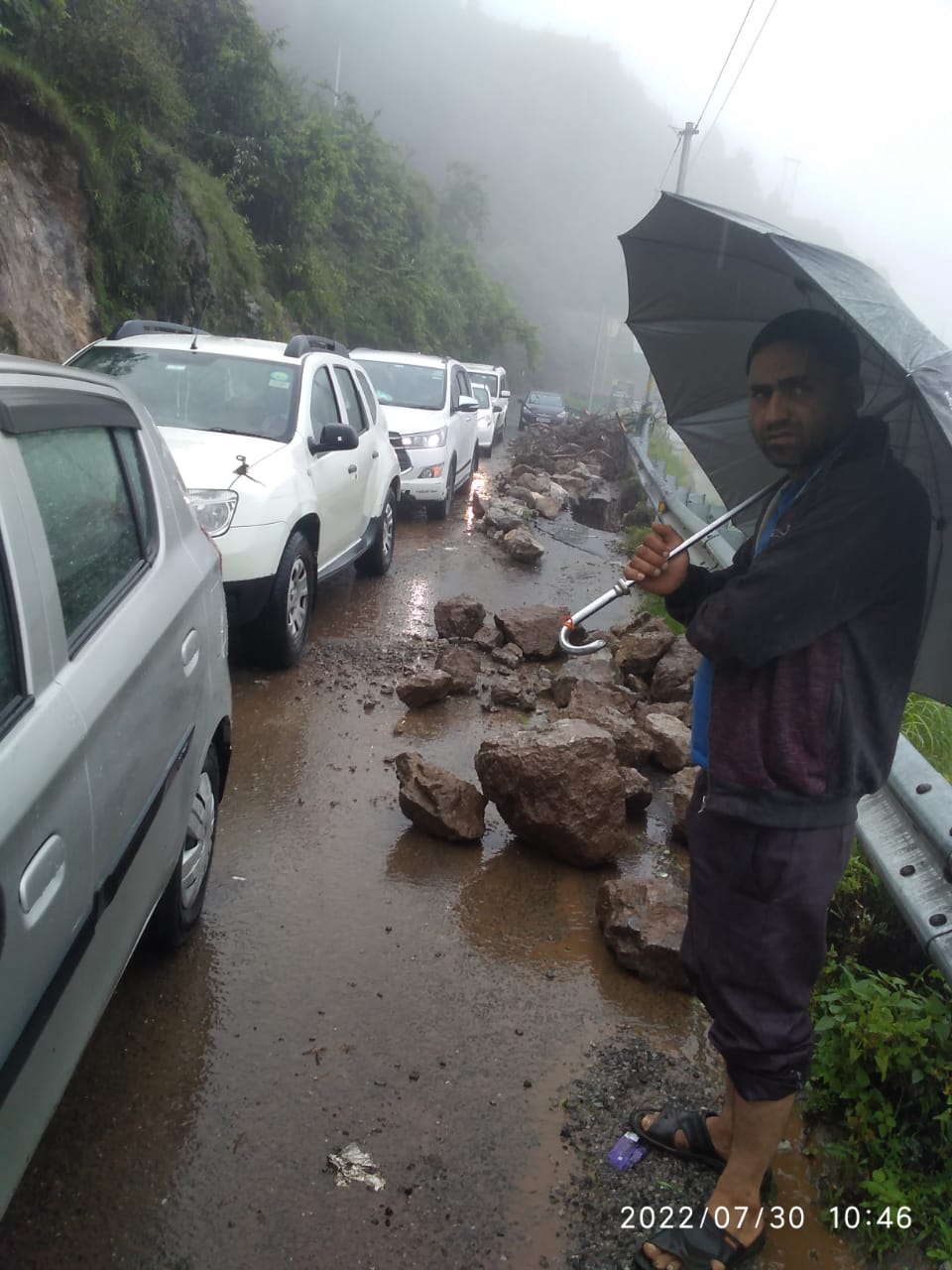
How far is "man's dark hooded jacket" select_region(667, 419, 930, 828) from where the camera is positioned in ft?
5.77

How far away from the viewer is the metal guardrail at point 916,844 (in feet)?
7.86

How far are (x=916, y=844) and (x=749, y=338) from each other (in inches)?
59.4

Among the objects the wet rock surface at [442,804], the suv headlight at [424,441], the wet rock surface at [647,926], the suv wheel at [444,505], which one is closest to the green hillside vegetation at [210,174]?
the suv headlight at [424,441]

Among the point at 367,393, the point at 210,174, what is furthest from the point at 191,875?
the point at 210,174

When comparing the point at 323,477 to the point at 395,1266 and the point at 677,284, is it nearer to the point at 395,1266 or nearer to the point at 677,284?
the point at 677,284

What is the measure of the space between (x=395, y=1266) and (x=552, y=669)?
4.37m

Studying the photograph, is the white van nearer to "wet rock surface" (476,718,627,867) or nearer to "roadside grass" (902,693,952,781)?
"roadside grass" (902,693,952,781)

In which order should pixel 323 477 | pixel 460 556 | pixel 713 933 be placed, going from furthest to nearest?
pixel 460 556, pixel 323 477, pixel 713 933

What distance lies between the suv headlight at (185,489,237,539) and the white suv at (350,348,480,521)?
5.43 metres

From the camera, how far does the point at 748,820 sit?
1.91 meters

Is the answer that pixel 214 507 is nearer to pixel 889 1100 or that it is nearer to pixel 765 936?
pixel 765 936

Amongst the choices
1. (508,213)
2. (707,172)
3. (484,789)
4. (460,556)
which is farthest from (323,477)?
(707,172)

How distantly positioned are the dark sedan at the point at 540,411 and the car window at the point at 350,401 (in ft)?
85.1

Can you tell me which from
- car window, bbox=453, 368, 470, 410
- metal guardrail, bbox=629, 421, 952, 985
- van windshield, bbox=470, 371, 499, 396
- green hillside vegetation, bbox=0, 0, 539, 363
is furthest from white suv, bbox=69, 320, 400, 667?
van windshield, bbox=470, 371, 499, 396
